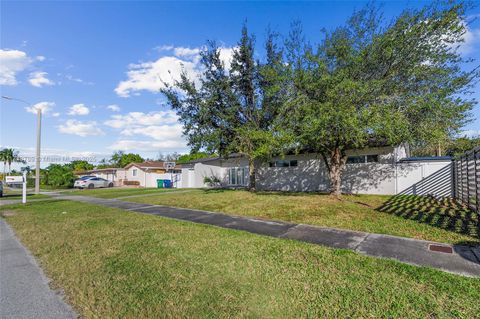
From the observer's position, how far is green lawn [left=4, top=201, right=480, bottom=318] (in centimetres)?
278

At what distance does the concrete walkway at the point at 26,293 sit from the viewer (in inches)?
112

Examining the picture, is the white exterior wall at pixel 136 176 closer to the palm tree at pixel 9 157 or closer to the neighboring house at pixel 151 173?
the neighboring house at pixel 151 173

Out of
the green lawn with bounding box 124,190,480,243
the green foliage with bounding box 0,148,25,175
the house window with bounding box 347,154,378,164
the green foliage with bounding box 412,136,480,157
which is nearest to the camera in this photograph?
the green lawn with bounding box 124,190,480,243

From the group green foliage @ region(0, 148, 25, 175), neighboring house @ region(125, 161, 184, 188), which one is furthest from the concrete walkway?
green foliage @ region(0, 148, 25, 175)

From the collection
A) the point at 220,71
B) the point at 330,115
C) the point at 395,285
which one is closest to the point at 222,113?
the point at 220,71

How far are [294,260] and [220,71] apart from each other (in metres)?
15.3

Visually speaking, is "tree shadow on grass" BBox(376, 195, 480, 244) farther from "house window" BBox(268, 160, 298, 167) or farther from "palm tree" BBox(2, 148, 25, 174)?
"palm tree" BBox(2, 148, 25, 174)

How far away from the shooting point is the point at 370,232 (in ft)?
20.4

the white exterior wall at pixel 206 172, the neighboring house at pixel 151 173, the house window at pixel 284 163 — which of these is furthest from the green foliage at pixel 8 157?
the house window at pixel 284 163

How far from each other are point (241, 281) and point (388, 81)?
429 inches

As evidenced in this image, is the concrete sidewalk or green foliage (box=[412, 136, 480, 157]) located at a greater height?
green foliage (box=[412, 136, 480, 157])

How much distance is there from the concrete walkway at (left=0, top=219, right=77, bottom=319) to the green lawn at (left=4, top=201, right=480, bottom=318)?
16 cm

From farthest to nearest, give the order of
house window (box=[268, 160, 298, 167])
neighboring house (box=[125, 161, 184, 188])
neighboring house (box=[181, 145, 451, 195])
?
neighboring house (box=[125, 161, 184, 188]) → house window (box=[268, 160, 298, 167]) → neighboring house (box=[181, 145, 451, 195])

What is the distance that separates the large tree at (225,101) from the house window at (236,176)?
6966mm
